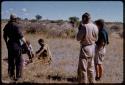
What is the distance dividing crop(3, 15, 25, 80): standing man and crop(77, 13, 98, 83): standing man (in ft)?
5.39

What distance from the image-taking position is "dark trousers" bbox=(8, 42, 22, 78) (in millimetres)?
11188

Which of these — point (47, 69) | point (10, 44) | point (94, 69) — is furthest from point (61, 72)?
point (10, 44)

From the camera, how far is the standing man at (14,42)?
1114cm

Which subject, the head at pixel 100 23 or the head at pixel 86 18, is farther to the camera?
the head at pixel 100 23

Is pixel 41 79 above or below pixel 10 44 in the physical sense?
below

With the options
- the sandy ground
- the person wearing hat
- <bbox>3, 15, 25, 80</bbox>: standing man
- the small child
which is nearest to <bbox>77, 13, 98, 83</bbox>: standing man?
the person wearing hat

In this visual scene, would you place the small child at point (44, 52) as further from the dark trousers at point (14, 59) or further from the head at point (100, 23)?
the head at point (100, 23)

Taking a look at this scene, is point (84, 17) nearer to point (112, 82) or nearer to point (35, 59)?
point (112, 82)

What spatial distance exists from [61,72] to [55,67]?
0.99 metres

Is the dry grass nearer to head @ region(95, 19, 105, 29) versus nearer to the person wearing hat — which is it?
the person wearing hat

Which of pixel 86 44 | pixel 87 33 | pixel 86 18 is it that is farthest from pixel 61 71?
pixel 86 18

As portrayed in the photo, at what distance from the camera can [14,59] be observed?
1134 cm

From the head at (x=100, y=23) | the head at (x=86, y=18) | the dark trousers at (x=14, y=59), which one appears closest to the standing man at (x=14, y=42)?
the dark trousers at (x=14, y=59)

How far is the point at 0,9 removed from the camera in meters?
11.3
